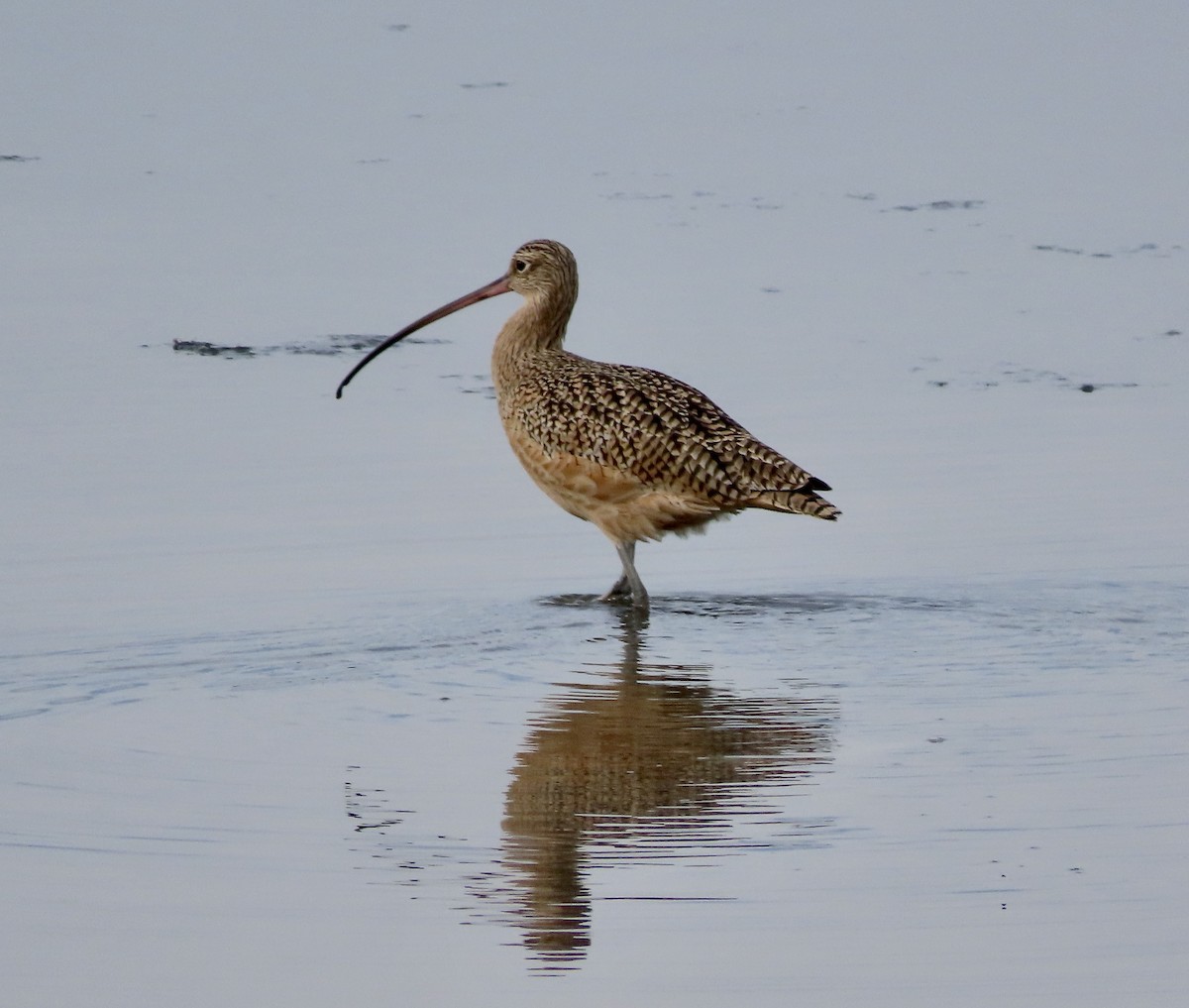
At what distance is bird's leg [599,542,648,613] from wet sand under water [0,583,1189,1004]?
200 millimetres

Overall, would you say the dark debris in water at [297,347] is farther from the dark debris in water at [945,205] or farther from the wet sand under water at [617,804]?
the dark debris in water at [945,205]

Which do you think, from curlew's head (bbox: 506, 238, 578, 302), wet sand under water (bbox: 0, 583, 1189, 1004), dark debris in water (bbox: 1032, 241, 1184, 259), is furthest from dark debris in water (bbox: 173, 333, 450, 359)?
dark debris in water (bbox: 1032, 241, 1184, 259)

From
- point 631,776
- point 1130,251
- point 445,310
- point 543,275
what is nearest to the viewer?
point 631,776

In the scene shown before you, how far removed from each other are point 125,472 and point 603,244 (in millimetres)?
3976

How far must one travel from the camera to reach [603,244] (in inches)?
509

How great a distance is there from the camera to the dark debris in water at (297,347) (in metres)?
11.2

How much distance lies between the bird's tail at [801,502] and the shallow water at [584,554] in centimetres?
28

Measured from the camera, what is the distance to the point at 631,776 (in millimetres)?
6668

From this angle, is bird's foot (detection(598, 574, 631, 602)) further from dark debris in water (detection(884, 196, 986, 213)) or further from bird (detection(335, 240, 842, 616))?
dark debris in water (detection(884, 196, 986, 213))

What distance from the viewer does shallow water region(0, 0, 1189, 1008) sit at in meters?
5.50

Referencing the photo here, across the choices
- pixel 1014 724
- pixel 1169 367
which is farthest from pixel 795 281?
pixel 1014 724

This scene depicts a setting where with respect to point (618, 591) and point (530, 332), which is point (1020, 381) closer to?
point (530, 332)

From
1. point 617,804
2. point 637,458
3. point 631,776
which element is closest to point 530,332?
point 637,458

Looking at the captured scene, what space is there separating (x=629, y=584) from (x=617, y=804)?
2.64 meters
